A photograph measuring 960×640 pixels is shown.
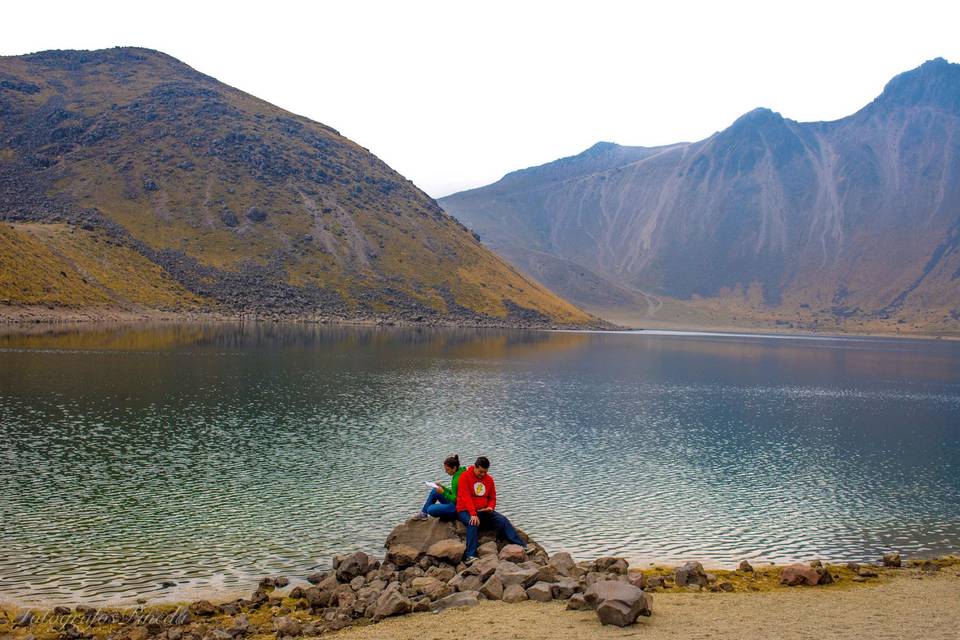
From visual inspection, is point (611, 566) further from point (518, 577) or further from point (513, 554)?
point (518, 577)

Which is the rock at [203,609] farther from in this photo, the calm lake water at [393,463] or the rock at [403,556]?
the rock at [403,556]

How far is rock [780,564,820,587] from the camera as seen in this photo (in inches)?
1016

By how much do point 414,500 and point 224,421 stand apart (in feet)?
76.2

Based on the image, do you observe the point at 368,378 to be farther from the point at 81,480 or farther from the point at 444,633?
the point at 444,633

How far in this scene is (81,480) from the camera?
36500 mm

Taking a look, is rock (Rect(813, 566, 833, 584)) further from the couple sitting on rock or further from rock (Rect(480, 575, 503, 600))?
rock (Rect(480, 575, 503, 600))

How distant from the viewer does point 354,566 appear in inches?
990

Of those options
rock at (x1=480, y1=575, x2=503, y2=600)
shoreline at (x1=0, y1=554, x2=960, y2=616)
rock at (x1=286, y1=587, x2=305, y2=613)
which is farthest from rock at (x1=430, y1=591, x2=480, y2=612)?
shoreline at (x1=0, y1=554, x2=960, y2=616)

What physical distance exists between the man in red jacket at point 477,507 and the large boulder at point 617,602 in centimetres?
643

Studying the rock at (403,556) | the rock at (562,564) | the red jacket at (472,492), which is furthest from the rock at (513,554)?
the rock at (403,556)

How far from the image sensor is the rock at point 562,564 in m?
23.7

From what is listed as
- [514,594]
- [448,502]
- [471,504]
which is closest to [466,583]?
[514,594]

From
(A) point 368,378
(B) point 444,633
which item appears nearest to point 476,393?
(A) point 368,378

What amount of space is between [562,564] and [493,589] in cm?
311
